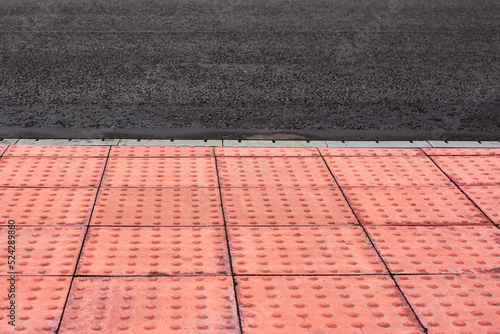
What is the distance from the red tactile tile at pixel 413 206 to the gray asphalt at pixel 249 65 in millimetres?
1727

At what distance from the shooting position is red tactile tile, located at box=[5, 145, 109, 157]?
5745 mm

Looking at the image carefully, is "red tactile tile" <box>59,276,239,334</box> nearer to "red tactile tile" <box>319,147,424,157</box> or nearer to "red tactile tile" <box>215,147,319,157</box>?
"red tactile tile" <box>215,147,319,157</box>

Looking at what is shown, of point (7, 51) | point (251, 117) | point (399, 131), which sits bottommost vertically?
point (399, 131)

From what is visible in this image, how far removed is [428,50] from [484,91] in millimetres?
2055

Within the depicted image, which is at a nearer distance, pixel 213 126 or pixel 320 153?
pixel 320 153

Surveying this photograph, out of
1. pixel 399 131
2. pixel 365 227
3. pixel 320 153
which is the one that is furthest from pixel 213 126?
pixel 365 227

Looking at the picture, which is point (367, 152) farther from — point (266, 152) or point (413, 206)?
point (413, 206)

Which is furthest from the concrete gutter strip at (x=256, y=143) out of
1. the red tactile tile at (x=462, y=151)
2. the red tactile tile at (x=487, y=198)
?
the red tactile tile at (x=487, y=198)

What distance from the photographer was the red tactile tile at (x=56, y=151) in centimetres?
574

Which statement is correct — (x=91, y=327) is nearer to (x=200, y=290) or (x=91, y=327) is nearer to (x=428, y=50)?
(x=200, y=290)

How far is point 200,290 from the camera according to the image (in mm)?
3738

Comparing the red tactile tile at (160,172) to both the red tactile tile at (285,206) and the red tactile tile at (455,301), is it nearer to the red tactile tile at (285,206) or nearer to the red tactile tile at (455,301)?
the red tactile tile at (285,206)

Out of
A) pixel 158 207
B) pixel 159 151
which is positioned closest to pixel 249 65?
A: pixel 159 151

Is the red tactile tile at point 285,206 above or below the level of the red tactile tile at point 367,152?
below
